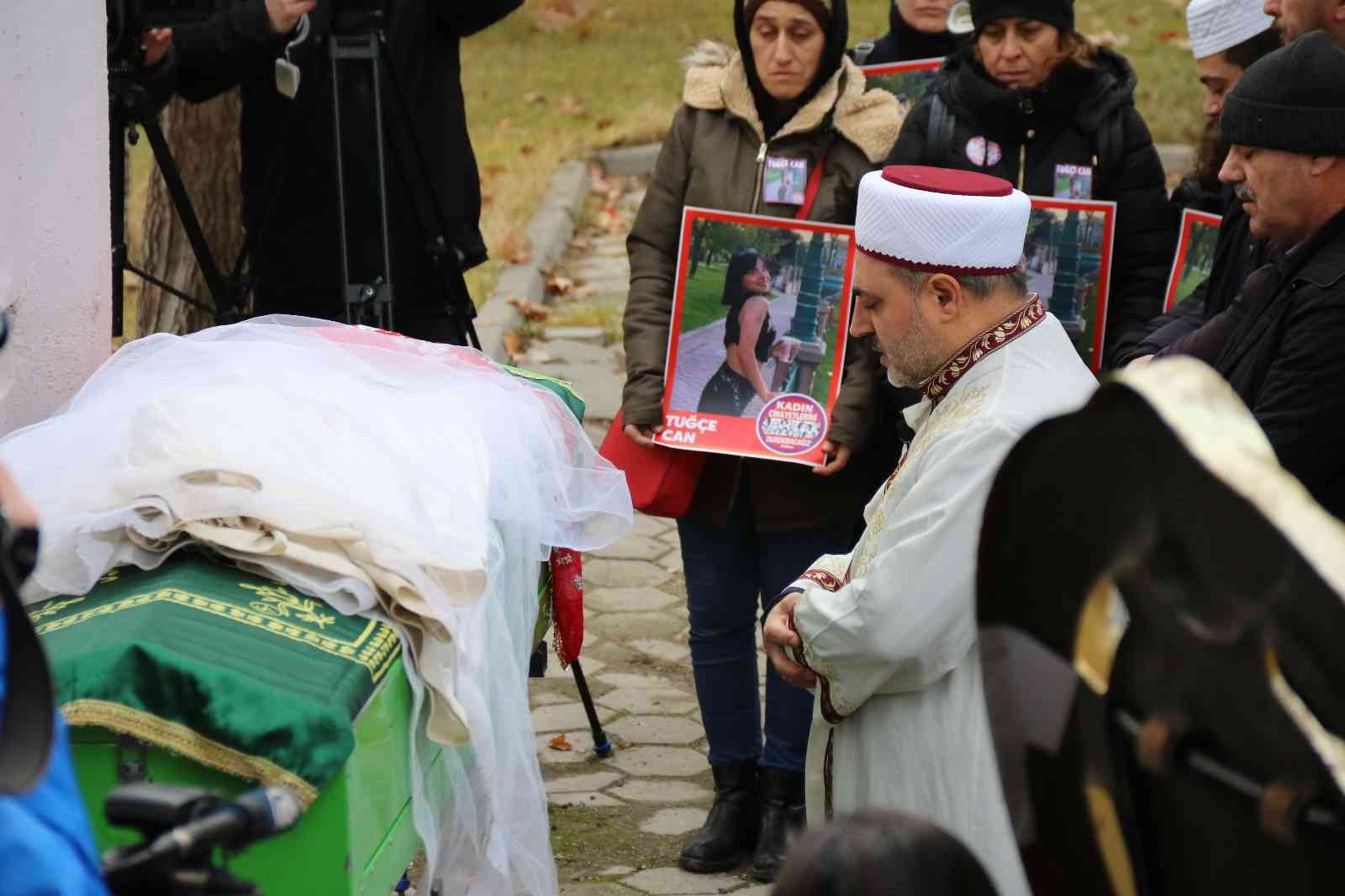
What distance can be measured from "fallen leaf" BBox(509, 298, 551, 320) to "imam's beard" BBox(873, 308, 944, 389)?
228 inches

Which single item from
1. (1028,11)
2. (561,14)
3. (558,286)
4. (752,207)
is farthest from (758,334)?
(561,14)

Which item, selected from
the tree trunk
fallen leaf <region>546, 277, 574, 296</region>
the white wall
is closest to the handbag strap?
the white wall

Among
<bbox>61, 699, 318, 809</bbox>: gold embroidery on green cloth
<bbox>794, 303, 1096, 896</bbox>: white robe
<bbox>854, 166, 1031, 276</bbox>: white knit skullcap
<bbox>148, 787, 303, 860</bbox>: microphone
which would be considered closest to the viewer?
<bbox>148, 787, 303, 860</bbox>: microphone

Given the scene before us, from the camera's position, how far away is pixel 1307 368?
2.79 meters

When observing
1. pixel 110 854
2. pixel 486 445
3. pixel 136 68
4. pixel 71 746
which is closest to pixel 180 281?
pixel 136 68

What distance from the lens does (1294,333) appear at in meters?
2.84

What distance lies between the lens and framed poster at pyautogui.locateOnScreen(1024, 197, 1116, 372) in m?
3.95

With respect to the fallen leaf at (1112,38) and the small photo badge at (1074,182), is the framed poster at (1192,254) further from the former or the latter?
the fallen leaf at (1112,38)

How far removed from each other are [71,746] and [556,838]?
2.05 metres

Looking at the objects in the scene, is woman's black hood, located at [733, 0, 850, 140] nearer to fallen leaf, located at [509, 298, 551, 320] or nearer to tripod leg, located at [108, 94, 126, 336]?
tripod leg, located at [108, 94, 126, 336]

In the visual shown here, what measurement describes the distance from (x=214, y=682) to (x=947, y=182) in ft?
4.66

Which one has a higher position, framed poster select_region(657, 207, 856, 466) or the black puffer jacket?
the black puffer jacket

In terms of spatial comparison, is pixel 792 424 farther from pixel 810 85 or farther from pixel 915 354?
pixel 915 354

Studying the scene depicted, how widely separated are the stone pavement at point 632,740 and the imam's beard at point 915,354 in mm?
1512
